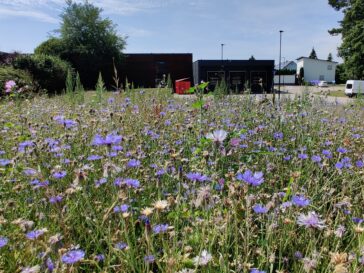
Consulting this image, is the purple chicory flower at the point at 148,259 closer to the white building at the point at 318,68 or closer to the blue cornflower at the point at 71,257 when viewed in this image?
the blue cornflower at the point at 71,257

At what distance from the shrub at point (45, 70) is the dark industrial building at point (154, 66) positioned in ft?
36.5

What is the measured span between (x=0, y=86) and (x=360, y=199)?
35.1 ft

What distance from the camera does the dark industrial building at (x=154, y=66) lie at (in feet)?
113

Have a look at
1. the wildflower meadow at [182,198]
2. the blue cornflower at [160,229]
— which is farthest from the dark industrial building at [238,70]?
the blue cornflower at [160,229]

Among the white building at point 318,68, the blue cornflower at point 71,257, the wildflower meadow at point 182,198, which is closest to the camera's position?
the blue cornflower at point 71,257

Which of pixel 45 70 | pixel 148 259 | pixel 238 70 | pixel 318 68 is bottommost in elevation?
pixel 148 259

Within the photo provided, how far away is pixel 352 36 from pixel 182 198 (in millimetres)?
34198

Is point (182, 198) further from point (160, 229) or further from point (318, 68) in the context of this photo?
point (318, 68)

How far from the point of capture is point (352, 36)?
31062mm

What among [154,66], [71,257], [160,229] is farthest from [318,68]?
[71,257]

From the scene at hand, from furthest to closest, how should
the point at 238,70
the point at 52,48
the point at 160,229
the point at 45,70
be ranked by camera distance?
the point at 238,70 < the point at 52,48 < the point at 45,70 < the point at 160,229

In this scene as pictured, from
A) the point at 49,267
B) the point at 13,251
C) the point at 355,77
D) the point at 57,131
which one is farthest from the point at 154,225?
the point at 355,77

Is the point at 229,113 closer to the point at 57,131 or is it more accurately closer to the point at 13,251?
the point at 57,131

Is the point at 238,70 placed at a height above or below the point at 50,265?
above
